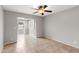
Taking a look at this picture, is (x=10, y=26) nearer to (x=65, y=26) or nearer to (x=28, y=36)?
(x=65, y=26)

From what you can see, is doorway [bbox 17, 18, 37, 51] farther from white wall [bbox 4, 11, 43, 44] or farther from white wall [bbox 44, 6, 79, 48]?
white wall [bbox 44, 6, 79, 48]

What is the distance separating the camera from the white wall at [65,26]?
4.33 m

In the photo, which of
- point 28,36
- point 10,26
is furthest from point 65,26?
point 28,36

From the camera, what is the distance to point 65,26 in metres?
5.07

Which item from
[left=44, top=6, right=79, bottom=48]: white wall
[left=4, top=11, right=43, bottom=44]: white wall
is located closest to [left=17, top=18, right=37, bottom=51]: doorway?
[left=4, top=11, right=43, bottom=44]: white wall

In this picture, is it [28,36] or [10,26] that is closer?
[10,26]

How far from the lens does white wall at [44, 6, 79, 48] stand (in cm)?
433

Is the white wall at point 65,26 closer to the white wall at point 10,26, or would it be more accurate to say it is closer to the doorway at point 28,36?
the doorway at point 28,36

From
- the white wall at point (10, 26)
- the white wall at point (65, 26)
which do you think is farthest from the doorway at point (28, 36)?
the white wall at point (65, 26)
